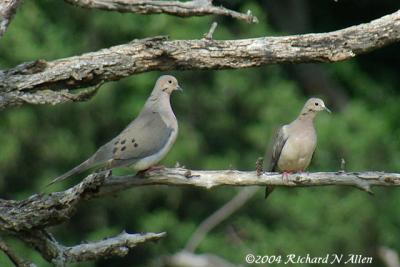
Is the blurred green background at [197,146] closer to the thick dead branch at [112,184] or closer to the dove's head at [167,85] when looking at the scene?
the dove's head at [167,85]

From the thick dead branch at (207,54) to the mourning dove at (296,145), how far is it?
1.51m

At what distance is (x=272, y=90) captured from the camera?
14.4 metres

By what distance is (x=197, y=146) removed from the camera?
45.0 feet

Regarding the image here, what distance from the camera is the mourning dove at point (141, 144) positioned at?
764 centimetres

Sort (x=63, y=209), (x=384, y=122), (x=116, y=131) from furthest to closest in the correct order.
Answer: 1. (x=384, y=122)
2. (x=116, y=131)
3. (x=63, y=209)

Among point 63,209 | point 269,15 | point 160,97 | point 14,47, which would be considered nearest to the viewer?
point 63,209

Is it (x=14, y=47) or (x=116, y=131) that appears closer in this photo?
(x=14, y=47)

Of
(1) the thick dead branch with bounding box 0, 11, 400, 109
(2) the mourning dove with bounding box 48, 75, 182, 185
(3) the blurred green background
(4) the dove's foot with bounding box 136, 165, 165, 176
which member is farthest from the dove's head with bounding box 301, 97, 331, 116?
(3) the blurred green background

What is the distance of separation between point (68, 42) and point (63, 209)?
655 centimetres

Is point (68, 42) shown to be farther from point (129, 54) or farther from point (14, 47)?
point (129, 54)

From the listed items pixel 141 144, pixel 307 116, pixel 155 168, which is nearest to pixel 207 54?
pixel 155 168

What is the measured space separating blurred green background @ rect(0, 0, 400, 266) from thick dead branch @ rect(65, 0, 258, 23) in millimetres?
4912

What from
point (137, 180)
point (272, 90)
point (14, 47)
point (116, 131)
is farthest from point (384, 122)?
point (137, 180)

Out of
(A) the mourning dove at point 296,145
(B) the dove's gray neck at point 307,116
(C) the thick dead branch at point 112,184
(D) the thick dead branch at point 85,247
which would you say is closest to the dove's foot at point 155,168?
(C) the thick dead branch at point 112,184
